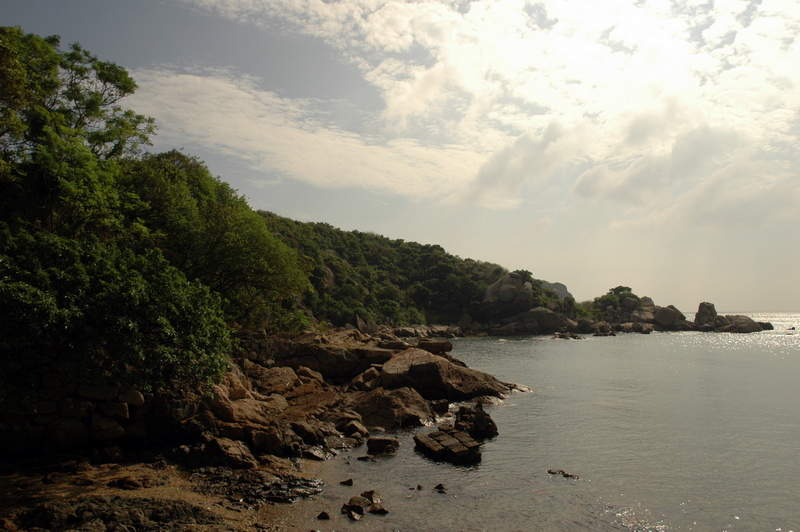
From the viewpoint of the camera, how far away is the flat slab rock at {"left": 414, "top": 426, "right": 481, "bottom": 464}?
17.2 meters

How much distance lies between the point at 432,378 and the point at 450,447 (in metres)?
9.29

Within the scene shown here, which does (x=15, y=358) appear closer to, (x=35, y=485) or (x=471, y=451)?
(x=35, y=485)

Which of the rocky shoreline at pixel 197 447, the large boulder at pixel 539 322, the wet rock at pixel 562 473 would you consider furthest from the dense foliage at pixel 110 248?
the large boulder at pixel 539 322

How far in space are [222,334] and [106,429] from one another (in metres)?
4.29

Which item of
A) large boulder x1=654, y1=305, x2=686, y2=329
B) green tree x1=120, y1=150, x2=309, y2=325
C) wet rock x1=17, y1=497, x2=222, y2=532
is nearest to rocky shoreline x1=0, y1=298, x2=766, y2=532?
wet rock x1=17, y1=497, x2=222, y2=532

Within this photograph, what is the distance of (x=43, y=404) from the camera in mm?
13922

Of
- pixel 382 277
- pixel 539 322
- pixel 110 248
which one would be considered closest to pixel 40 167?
pixel 110 248

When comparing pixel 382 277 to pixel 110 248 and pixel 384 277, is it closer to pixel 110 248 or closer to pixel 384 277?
pixel 384 277

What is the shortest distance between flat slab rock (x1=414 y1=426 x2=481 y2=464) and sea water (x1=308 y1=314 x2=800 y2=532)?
1.71ft

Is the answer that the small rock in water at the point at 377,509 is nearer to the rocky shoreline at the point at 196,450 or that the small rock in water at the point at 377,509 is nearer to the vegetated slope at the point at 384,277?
the rocky shoreline at the point at 196,450

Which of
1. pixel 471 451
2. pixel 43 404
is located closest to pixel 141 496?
pixel 43 404

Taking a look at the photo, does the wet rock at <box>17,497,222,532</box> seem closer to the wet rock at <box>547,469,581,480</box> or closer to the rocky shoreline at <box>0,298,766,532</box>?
the rocky shoreline at <box>0,298,766,532</box>

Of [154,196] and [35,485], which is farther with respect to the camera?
[154,196]

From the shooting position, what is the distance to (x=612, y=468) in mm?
17047
